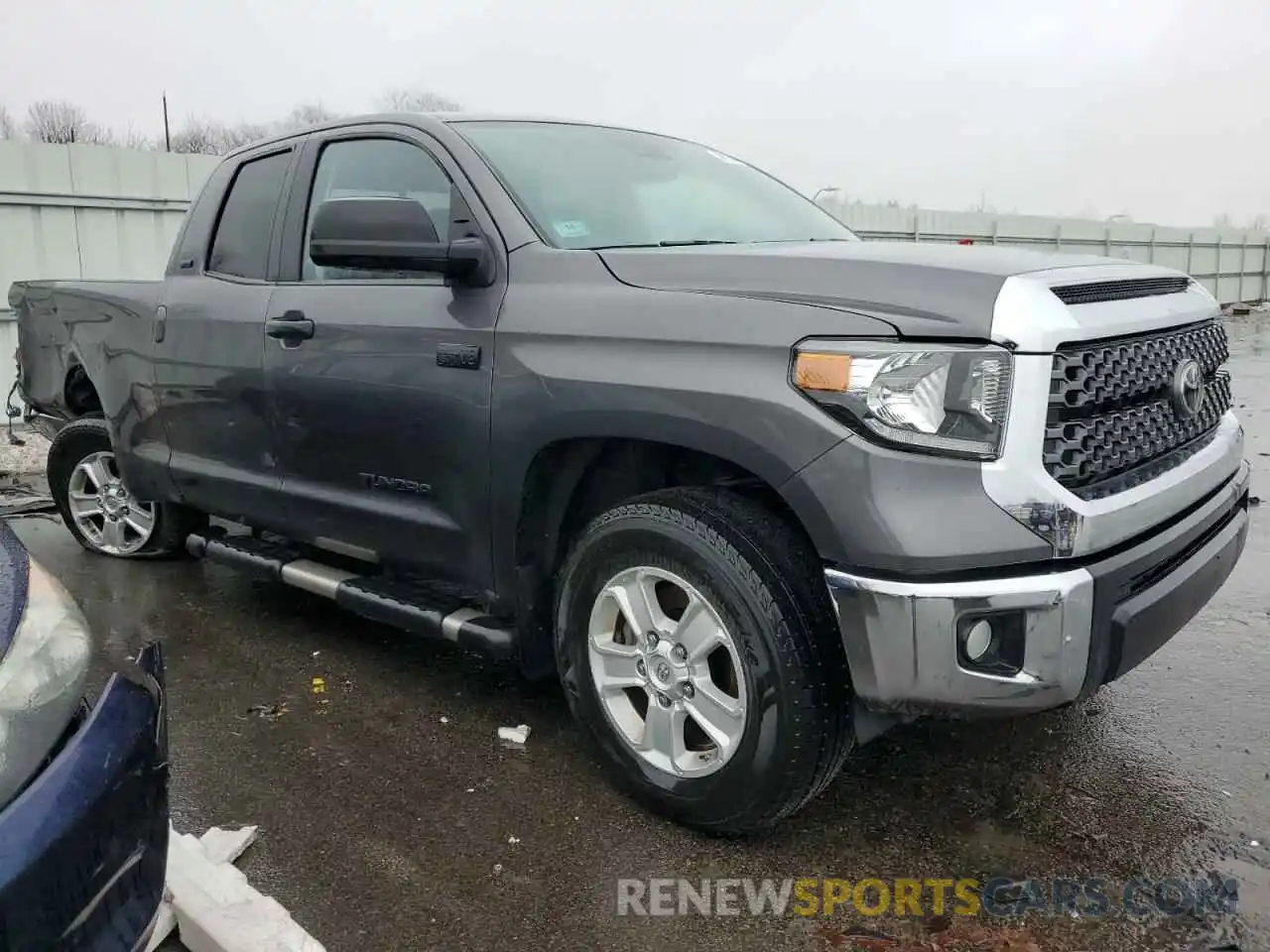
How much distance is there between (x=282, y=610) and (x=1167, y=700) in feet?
11.5

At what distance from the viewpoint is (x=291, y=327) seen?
Result: 3447 millimetres

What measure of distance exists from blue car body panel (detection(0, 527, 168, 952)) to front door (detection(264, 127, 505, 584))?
1.23 meters

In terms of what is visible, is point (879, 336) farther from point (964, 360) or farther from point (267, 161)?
point (267, 161)

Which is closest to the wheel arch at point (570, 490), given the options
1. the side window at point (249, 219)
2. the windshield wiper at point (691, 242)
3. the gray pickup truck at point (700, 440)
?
the gray pickup truck at point (700, 440)

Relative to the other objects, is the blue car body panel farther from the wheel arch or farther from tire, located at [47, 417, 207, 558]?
tire, located at [47, 417, 207, 558]

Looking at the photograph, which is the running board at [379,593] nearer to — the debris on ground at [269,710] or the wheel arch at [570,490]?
the wheel arch at [570,490]

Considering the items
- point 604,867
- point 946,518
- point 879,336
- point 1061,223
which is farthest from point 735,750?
point 1061,223

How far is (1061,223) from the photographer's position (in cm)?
2252

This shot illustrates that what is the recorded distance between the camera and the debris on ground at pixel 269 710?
3406mm

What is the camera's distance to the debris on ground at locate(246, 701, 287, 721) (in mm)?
3406

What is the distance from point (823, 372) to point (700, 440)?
0.35 meters

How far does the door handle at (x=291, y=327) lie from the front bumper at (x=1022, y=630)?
6.78 ft

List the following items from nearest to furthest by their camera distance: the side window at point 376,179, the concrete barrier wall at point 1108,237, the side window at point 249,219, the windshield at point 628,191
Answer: the windshield at point 628,191
the side window at point 376,179
the side window at point 249,219
the concrete barrier wall at point 1108,237

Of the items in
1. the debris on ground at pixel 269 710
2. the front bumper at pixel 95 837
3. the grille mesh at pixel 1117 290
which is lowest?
the debris on ground at pixel 269 710
